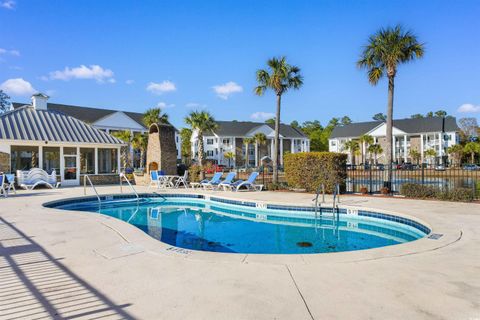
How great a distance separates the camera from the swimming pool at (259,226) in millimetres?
7773

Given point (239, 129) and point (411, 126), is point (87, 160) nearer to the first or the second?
point (239, 129)

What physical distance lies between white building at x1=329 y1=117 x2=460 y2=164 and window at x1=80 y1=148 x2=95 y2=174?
141ft

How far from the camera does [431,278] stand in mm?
4152

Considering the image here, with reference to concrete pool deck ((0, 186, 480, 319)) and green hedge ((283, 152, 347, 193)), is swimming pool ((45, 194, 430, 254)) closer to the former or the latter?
concrete pool deck ((0, 186, 480, 319))

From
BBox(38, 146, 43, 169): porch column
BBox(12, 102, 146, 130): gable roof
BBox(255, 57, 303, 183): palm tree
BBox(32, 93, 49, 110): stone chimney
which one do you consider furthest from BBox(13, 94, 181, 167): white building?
BBox(255, 57, 303, 183): palm tree

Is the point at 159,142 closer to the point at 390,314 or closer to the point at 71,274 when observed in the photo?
the point at 71,274

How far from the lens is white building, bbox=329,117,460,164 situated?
54.2 meters

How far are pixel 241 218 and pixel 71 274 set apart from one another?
7.03 metres

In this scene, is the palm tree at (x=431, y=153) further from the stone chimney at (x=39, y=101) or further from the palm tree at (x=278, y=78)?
the stone chimney at (x=39, y=101)

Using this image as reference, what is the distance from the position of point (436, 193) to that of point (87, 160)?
65.0ft

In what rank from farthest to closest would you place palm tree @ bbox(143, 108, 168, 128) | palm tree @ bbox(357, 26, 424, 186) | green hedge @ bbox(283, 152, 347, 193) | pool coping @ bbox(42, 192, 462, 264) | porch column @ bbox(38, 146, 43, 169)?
palm tree @ bbox(143, 108, 168, 128)
porch column @ bbox(38, 146, 43, 169)
palm tree @ bbox(357, 26, 424, 186)
green hedge @ bbox(283, 152, 347, 193)
pool coping @ bbox(42, 192, 462, 264)

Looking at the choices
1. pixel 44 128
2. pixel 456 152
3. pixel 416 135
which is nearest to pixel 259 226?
pixel 44 128

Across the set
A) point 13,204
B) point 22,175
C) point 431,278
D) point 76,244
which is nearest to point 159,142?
point 22,175

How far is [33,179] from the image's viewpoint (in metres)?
18.4
